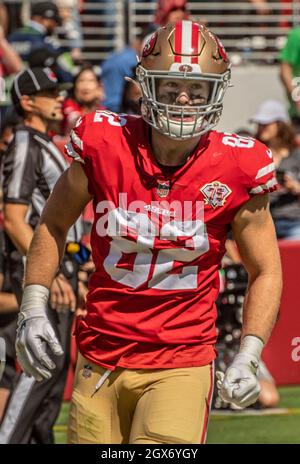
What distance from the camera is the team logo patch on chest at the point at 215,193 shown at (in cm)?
436

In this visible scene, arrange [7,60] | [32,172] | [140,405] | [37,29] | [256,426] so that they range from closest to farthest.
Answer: [140,405] → [32,172] → [256,426] → [7,60] → [37,29]

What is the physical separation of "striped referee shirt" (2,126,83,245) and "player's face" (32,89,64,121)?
297 millimetres

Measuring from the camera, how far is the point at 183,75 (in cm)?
434

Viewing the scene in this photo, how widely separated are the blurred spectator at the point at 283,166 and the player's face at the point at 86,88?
1319mm

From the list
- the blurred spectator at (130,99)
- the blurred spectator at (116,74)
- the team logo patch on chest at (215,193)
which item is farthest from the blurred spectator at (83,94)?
the team logo patch on chest at (215,193)

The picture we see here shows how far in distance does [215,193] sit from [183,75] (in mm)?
413

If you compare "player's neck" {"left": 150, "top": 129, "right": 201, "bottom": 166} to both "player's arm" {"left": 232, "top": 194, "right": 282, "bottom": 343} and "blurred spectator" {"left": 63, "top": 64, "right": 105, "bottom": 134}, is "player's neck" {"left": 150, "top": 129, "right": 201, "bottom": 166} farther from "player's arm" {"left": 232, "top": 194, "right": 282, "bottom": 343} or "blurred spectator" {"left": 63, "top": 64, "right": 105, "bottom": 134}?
"blurred spectator" {"left": 63, "top": 64, "right": 105, "bottom": 134}

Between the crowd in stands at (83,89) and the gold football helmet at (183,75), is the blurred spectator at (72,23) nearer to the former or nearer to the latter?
the crowd in stands at (83,89)

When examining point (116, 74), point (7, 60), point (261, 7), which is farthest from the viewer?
point (261, 7)

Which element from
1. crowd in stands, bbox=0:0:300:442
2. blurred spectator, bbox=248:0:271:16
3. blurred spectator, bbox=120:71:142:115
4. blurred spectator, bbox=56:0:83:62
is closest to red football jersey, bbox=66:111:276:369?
crowd in stands, bbox=0:0:300:442

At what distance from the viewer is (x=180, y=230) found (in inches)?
173

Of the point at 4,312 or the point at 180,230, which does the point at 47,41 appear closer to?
the point at 4,312

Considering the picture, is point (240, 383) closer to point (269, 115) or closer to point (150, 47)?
point (150, 47)

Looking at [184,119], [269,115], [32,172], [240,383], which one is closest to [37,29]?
[269,115]
